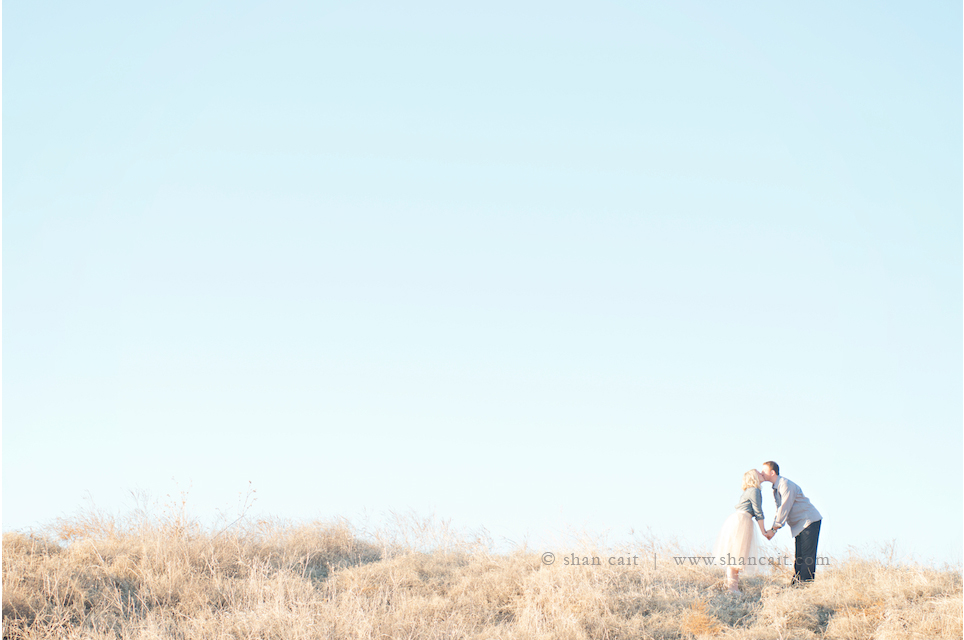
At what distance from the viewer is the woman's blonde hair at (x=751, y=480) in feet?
36.2

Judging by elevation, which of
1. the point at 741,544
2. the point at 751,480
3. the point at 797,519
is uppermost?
the point at 751,480

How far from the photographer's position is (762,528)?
11.0 metres

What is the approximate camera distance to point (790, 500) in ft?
36.8

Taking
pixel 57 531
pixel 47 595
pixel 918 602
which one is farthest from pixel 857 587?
pixel 57 531

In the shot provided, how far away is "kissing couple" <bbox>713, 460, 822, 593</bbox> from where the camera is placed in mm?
10914

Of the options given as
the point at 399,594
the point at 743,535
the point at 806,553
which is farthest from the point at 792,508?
the point at 399,594

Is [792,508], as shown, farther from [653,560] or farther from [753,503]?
[653,560]

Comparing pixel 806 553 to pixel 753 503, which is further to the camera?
pixel 806 553

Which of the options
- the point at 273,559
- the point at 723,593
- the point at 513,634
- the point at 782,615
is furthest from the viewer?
the point at 273,559

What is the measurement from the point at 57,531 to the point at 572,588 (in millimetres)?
8918

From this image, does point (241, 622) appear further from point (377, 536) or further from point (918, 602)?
point (918, 602)

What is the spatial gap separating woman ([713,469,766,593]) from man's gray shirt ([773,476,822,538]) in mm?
386

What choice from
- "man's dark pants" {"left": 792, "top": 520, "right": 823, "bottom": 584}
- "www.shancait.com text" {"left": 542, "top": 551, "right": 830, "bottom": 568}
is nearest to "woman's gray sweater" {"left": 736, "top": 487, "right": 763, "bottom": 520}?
"www.shancait.com text" {"left": 542, "top": 551, "right": 830, "bottom": 568}

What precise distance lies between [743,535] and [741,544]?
14cm
